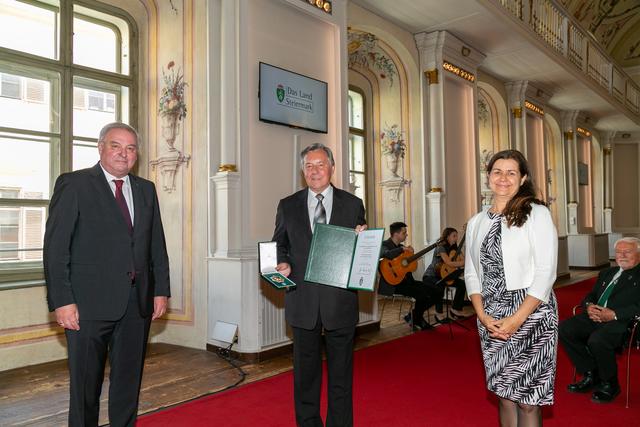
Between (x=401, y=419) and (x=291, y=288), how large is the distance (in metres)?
1.30

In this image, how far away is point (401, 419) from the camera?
3176 millimetres

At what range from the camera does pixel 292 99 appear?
5301 millimetres

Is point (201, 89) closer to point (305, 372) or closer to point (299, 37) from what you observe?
point (299, 37)

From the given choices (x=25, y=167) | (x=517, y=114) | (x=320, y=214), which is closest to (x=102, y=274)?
(x=320, y=214)

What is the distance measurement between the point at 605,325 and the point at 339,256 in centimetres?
244

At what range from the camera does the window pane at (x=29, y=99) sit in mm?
4816

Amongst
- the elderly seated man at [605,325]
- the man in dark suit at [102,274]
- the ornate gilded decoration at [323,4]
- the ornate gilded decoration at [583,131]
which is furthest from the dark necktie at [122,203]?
the ornate gilded decoration at [583,131]

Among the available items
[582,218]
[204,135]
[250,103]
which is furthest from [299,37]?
[582,218]

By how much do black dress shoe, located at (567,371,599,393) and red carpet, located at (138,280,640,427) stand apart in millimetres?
64

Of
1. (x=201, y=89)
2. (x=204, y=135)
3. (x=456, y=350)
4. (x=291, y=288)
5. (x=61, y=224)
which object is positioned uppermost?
(x=201, y=89)

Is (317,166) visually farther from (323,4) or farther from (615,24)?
(615,24)

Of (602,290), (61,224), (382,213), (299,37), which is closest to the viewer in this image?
(61,224)

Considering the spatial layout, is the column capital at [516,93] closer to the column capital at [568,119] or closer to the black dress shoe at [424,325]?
the column capital at [568,119]

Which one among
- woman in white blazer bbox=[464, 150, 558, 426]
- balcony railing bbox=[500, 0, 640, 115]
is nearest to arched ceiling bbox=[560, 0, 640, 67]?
balcony railing bbox=[500, 0, 640, 115]
